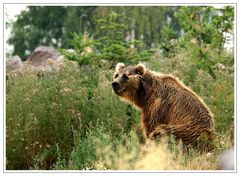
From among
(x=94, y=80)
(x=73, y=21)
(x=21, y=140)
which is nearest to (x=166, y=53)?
(x=94, y=80)

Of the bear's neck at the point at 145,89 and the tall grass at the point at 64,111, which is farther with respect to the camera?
the tall grass at the point at 64,111

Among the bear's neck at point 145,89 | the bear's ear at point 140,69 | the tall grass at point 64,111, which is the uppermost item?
the bear's ear at point 140,69

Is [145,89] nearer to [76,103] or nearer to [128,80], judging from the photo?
[128,80]

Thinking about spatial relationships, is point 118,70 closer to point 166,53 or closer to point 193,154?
point 193,154

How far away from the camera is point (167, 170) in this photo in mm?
9164

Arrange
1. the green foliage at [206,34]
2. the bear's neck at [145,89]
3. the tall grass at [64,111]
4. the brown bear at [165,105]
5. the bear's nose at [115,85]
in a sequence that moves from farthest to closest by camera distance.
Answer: the green foliage at [206,34] → the tall grass at [64,111] → the bear's neck at [145,89] → the bear's nose at [115,85] → the brown bear at [165,105]

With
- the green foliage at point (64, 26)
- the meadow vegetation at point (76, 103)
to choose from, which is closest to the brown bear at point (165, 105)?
the meadow vegetation at point (76, 103)

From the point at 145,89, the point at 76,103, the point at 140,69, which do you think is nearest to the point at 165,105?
the point at 145,89

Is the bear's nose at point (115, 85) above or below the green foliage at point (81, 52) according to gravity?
below

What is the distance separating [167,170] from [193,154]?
0.92 m

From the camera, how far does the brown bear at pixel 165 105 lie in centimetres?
1060

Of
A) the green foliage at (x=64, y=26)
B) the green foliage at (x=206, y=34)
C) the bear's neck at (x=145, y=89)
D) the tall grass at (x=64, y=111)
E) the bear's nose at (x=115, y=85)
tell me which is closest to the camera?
the bear's nose at (x=115, y=85)

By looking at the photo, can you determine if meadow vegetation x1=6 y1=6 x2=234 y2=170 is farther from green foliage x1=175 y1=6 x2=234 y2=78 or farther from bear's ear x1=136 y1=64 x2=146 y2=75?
bear's ear x1=136 y1=64 x2=146 y2=75

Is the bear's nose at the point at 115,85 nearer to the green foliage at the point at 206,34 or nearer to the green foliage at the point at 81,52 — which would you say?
the green foliage at the point at 81,52
